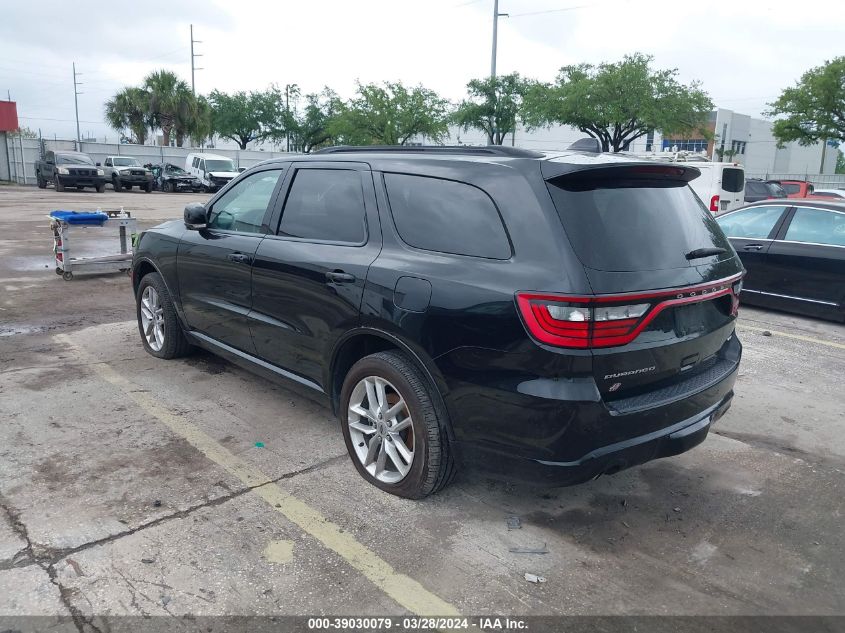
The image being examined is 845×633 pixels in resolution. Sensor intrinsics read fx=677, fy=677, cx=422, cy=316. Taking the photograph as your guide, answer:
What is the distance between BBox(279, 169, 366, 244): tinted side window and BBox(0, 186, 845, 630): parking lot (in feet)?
4.37

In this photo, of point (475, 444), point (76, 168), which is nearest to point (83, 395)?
point (475, 444)

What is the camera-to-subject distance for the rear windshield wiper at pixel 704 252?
337 centimetres

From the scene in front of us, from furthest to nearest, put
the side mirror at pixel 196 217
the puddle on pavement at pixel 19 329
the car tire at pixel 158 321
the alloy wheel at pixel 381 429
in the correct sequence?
the puddle on pavement at pixel 19 329
the car tire at pixel 158 321
the side mirror at pixel 196 217
the alloy wheel at pixel 381 429

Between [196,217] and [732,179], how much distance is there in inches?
547

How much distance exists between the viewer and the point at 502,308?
295cm

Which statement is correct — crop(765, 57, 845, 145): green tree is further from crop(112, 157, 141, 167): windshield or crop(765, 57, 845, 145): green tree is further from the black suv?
the black suv

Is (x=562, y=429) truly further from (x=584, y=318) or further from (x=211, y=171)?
(x=211, y=171)

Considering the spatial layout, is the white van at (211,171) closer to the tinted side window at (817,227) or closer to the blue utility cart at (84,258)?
the blue utility cart at (84,258)

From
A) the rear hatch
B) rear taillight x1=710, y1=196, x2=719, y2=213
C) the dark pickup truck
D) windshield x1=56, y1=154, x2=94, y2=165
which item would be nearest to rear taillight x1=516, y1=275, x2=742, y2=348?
the rear hatch

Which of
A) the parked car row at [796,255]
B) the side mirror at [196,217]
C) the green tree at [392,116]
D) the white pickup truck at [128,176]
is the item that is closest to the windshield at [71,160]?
the white pickup truck at [128,176]

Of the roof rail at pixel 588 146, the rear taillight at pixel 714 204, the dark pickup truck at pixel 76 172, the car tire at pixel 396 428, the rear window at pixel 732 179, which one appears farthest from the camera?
the dark pickup truck at pixel 76 172

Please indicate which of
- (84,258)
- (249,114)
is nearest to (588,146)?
(84,258)

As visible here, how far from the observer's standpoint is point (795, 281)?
8273 millimetres

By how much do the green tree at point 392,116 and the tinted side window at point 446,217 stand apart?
3834cm
